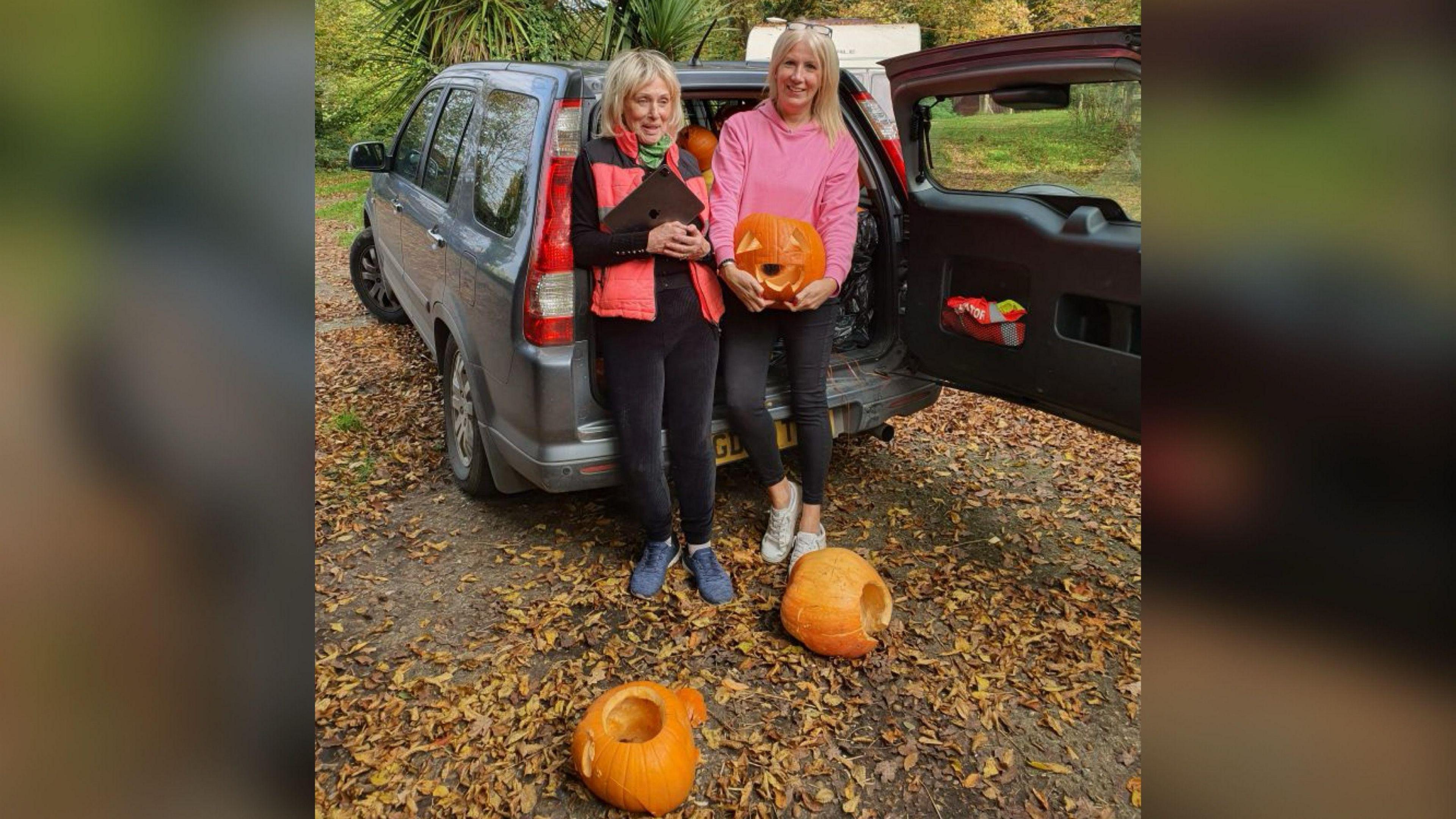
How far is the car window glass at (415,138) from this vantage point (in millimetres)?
5445

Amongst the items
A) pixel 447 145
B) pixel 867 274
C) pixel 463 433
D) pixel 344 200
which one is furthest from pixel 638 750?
pixel 344 200

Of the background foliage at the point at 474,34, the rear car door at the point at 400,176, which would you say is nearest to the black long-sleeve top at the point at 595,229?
the rear car door at the point at 400,176

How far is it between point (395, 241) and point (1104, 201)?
169 inches

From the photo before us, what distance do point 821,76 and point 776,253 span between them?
0.65 meters

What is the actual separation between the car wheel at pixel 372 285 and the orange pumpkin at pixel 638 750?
18.9ft

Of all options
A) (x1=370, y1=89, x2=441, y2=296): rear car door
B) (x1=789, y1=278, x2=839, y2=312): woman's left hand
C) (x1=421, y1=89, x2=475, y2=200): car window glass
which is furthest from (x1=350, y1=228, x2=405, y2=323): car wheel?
(x1=789, y1=278, x2=839, y2=312): woman's left hand

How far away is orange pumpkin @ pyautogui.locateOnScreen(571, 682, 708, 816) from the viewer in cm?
258

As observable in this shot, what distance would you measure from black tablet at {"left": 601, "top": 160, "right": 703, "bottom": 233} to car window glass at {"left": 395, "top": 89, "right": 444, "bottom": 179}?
2585 millimetres

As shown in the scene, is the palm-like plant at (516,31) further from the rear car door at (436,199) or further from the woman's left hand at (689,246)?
the woman's left hand at (689,246)

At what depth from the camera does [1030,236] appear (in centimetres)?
323

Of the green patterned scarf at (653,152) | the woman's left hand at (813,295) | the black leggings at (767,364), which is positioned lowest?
the black leggings at (767,364)
